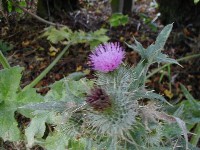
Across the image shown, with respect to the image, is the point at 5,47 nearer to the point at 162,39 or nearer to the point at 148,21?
the point at 148,21

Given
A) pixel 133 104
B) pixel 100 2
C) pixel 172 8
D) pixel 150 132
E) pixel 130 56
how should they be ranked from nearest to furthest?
pixel 133 104
pixel 150 132
pixel 130 56
pixel 172 8
pixel 100 2

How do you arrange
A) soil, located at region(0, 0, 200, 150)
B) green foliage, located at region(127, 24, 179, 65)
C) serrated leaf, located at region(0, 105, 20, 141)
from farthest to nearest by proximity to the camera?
soil, located at region(0, 0, 200, 150) < serrated leaf, located at region(0, 105, 20, 141) < green foliage, located at region(127, 24, 179, 65)

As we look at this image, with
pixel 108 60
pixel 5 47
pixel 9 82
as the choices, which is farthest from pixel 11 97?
pixel 5 47

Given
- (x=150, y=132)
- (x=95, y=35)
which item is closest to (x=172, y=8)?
(x=95, y=35)

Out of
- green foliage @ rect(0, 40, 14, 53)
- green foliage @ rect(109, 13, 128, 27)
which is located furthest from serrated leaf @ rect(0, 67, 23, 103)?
green foliage @ rect(109, 13, 128, 27)

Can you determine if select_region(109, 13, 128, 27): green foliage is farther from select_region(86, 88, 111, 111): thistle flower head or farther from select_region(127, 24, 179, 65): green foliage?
select_region(86, 88, 111, 111): thistle flower head

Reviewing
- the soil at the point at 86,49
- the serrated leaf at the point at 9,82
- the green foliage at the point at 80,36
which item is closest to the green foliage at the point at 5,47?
the soil at the point at 86,49

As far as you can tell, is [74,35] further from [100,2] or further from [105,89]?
[105,89]
